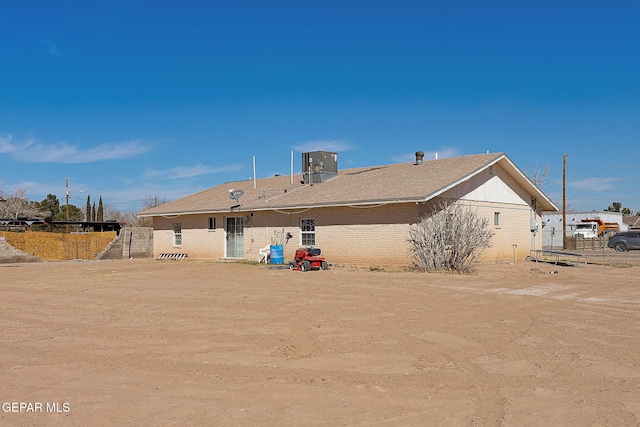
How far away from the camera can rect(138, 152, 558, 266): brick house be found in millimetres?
23719

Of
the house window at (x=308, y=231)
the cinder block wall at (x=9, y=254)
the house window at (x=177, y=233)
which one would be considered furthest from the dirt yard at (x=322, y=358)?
the cinder block wall at (x=9, y=254)

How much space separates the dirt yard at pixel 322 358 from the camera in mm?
5891

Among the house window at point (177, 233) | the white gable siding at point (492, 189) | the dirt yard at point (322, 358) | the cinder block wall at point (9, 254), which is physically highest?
the white gable siding at point (492, 189)

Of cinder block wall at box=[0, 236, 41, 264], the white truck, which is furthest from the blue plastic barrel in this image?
the white truck

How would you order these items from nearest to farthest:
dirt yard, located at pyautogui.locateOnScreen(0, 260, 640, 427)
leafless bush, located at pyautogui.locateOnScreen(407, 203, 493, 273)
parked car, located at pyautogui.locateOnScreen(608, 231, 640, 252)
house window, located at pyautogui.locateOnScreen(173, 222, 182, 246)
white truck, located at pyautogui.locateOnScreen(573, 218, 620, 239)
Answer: dirt yard, located at pyautogui.locateOnScreen(0, 260, 640, 427)
leafless bush, located at pyautogui.locateOnScreen(407, 203, 493, 273)
house window, located at pyautogui.locateOnScreen(173, 222, 182, 246)
parked car, located at pyautogui.locateOnScreen(608, 231, 640, 252)
white truck, located at pyautogui.locateOnScreen(573, 218, 620, 239)

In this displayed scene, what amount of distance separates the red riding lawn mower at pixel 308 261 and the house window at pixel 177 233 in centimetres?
1220

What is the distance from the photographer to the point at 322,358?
26.5 ft

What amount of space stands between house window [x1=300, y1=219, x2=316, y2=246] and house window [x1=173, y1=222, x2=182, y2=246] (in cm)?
942

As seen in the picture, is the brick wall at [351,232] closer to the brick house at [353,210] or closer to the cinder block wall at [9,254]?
the brick house at [353,210]

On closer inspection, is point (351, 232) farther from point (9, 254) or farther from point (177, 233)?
point (9, 254)

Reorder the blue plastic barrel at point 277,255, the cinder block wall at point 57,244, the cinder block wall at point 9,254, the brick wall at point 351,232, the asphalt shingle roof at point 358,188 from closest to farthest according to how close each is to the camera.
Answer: the brick wall at point 351,232 < the asphalt shingle roof at point 358,188 < the blue plastic barrel at point 277,255 < the cinder block wall at point 9,254 < the cinder block wall at point 57,244

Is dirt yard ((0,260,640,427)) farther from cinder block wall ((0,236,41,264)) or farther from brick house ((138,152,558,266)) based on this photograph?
cinder block wall ((0,236,41,264))

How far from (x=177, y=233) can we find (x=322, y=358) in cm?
2671

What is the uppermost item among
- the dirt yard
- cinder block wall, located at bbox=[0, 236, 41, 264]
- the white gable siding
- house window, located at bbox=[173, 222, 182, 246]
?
the white gable siding
